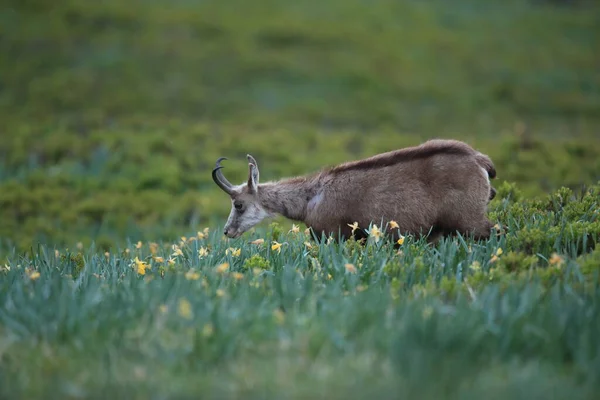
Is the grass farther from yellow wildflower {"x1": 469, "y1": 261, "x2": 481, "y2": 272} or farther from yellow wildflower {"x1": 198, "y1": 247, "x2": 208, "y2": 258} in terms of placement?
yellow wildflower {"x1": 198, "y1": 247, "x2": 208, "y2": 258}

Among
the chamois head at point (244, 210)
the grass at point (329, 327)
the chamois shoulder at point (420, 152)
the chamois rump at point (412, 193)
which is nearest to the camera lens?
the grass at point (329, 327)

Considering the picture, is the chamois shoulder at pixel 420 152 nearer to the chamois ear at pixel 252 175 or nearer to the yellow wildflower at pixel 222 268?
the chamois ear at pixel 252 175

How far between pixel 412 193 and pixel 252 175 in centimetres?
211

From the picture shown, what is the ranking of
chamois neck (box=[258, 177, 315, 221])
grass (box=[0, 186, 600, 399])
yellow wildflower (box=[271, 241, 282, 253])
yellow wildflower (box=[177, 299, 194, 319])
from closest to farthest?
grass (box=[0, 186, 600, 399])
yellow wildflower (box=[177, 299, 194, 319])
yellow wildflower (box=[271, 241, 282, 253])
chamois neck (box=[258, 177, 315, 221])

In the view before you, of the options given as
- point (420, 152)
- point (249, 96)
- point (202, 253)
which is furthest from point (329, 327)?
point (249, 96)

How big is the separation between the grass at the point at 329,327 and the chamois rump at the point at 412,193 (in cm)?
105

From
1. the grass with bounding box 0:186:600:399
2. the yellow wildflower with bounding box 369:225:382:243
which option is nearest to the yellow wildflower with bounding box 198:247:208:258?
the grass with bounding box 0:186:600:399

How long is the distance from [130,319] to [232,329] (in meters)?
0.77

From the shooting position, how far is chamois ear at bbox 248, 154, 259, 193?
955 centimetres

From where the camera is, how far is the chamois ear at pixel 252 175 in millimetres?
9547

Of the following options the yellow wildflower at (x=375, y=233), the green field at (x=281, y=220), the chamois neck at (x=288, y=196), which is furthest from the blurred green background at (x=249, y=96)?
the yellow wildflower at (x=375, y=233)

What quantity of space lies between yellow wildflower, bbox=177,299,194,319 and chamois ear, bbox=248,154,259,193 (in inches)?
163

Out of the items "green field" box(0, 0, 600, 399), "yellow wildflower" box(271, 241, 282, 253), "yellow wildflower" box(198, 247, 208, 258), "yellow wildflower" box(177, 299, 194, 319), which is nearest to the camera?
"green field" box(0, 0, 600, 399)

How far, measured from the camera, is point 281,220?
15.1 meters
